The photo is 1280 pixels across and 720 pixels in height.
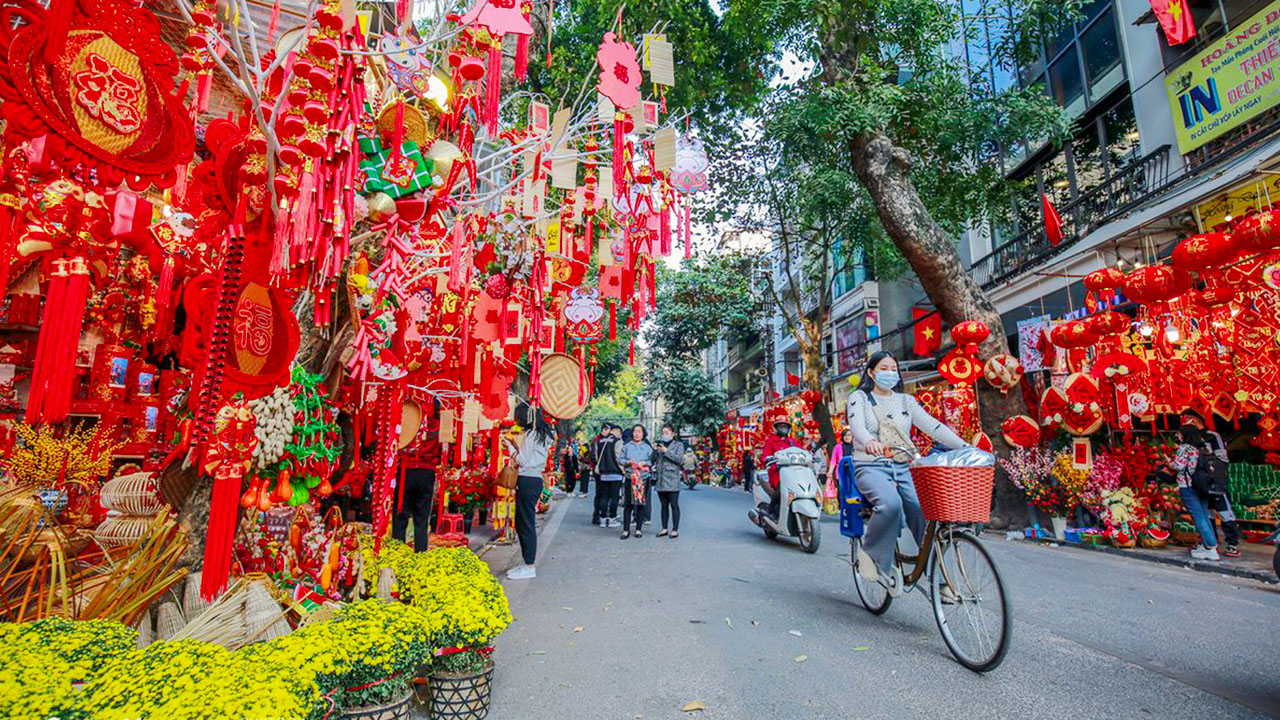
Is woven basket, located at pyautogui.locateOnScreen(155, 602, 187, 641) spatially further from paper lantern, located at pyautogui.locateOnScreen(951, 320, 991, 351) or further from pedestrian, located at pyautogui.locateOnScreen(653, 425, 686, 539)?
paper lantern, located at pyautogui.locateOnScreen(951, 320, 991, 351)

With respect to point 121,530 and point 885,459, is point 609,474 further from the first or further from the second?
point 121,530

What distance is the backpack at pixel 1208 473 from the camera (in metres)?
7.80

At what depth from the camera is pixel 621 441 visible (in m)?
9.98

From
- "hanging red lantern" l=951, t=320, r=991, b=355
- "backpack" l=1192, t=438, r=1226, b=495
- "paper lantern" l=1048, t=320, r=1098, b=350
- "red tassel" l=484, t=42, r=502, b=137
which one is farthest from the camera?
"hanging red lantern" l=951, t=320, r=991, b=355

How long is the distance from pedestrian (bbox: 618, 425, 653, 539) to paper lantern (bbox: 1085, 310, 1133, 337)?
248 inches

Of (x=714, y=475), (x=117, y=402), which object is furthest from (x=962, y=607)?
(x=714, y=475)

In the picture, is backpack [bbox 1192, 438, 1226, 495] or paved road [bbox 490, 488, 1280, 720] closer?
paved road [bbox 490, 488, 1280, 720]

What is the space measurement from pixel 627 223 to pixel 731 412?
115ft

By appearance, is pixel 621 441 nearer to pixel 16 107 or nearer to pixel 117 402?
pixel 117 402

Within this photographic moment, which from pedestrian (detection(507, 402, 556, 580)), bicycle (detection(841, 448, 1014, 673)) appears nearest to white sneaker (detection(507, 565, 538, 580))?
pedestrian (detection(507, 402, 556, 580))

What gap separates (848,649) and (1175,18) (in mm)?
11134

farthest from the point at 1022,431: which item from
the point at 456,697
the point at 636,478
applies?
the point at 456,697

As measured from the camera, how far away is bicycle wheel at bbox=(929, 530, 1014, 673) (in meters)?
3.37

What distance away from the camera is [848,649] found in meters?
3.91
